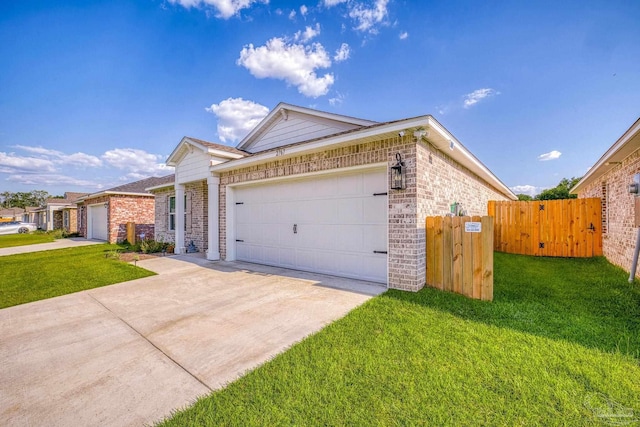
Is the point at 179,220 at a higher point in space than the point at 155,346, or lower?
higher

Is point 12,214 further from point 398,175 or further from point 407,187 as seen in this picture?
point 407,187

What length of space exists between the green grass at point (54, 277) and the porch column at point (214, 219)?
6.41 feet

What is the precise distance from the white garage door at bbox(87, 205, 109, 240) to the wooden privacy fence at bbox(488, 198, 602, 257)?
71.1 feet

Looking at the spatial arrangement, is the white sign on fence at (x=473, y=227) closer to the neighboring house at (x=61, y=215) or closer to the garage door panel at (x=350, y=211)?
the garage door panel at (x=350, y=211)

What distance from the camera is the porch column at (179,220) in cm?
1004

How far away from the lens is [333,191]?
6.05 metres

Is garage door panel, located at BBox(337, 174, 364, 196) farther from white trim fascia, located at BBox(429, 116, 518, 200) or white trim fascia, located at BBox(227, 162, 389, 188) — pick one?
white trim fascia, located at BBox(429, 116, 518, 200)

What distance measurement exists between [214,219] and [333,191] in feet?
14.7

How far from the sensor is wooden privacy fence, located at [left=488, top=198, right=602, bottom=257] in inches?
331

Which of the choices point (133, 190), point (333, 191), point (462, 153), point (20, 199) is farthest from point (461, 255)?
point (20, 199)

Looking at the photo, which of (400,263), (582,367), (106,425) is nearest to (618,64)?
(400,263)

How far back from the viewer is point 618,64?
6.01 metres

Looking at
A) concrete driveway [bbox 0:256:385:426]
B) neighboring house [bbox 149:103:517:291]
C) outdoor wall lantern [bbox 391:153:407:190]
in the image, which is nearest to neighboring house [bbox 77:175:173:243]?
neighboring house [bbox 149:103:517:291]

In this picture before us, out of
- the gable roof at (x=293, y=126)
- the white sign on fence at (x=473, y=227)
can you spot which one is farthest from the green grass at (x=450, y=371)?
the gable roof at (x=293, y=126)
